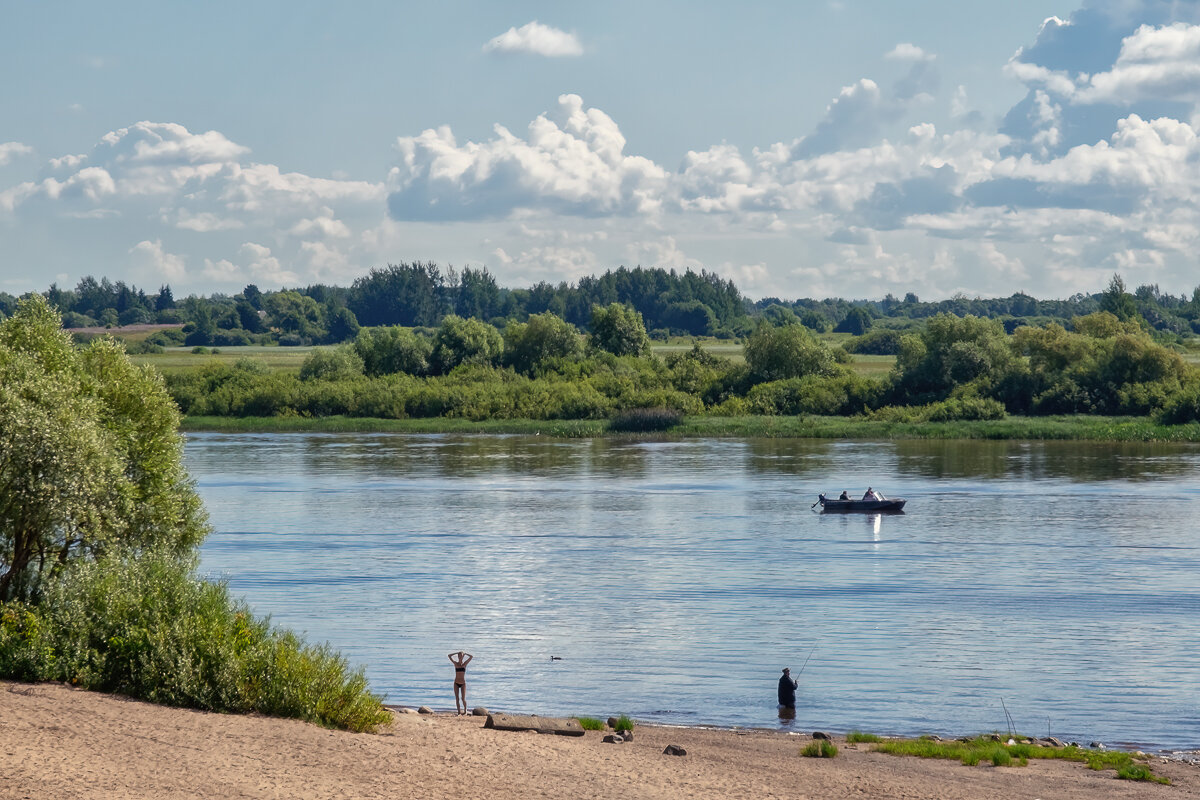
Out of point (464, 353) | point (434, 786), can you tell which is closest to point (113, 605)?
point (434, 786)

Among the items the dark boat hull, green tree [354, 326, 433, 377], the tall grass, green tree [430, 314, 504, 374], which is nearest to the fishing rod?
the tall grass

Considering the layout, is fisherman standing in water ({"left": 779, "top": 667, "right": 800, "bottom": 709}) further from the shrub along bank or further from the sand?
the shrub along bank

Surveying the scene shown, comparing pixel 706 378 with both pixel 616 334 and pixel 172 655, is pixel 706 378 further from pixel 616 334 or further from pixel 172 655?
pixel 172 655

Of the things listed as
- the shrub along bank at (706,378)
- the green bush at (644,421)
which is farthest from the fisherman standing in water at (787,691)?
the green bush at (644,421)

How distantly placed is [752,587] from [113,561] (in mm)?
20042

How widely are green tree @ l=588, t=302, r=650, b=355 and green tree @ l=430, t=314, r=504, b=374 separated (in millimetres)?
9661

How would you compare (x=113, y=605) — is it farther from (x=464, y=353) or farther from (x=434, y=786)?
(x=464, y=353)

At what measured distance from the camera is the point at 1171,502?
55250 millimetres

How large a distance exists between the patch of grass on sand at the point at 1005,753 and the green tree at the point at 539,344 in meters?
97.7

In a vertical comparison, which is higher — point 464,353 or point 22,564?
point 464,353

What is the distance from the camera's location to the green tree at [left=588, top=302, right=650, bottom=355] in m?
125

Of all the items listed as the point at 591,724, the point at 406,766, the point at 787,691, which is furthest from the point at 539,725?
the point at 787,691

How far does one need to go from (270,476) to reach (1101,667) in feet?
166

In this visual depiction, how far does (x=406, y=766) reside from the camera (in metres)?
18.9
